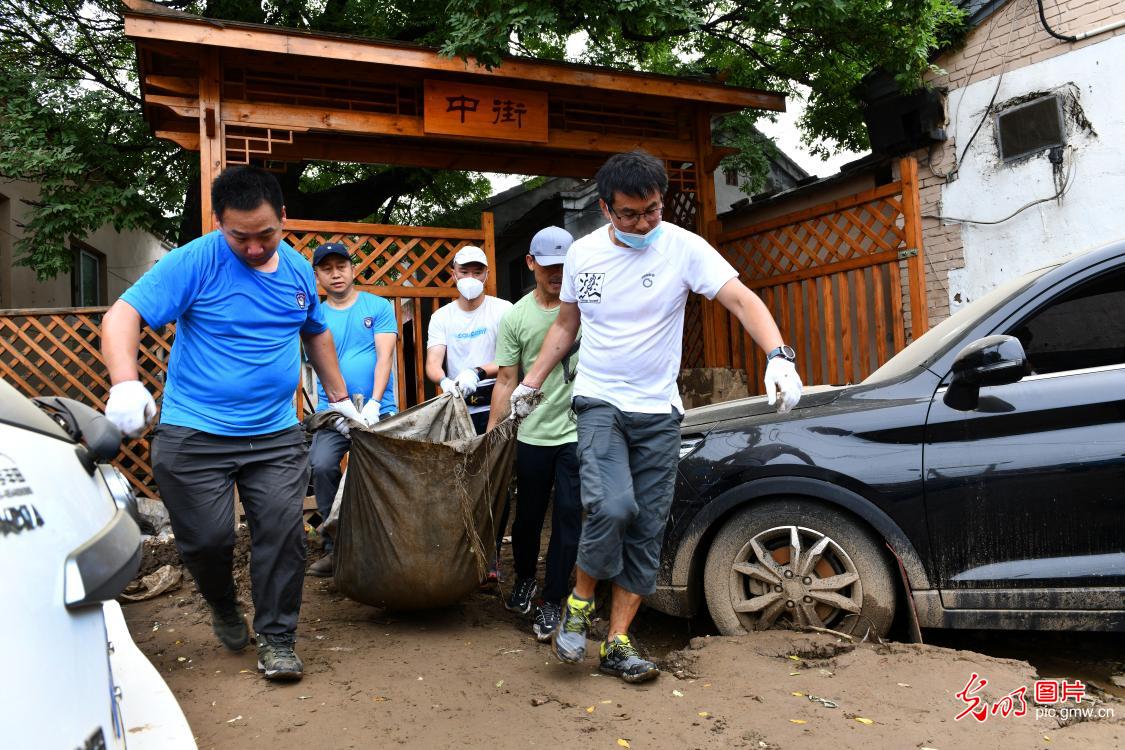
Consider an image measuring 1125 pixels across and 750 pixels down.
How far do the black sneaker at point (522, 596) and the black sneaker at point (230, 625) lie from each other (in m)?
1.25

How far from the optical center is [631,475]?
3.28 m

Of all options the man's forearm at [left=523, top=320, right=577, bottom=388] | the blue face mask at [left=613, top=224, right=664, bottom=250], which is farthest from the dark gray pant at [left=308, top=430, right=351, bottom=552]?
the blue face mask at [left=613, top=224, right=664, bottom=250]

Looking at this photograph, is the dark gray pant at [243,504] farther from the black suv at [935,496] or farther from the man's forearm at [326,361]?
the black suv at [935,496]

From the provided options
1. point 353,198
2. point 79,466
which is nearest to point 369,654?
point 79,466

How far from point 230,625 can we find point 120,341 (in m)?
1.32

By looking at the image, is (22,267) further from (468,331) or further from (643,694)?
(643,694)

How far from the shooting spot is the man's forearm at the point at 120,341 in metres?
2.94

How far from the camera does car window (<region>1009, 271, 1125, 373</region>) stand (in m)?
3.74

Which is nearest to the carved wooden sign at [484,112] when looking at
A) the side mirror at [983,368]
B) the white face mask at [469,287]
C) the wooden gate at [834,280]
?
the wooden gate at [834,280]

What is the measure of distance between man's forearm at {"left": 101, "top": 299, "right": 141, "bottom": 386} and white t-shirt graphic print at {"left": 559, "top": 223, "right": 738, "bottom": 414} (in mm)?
1637

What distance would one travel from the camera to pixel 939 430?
342 cm

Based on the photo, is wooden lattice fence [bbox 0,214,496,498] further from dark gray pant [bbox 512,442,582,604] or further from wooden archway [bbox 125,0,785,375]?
dark gray pant [bbox 512,442,582,604]

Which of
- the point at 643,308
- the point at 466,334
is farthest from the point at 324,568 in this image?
the point at 643,308

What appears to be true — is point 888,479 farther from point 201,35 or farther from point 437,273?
point 201,35
